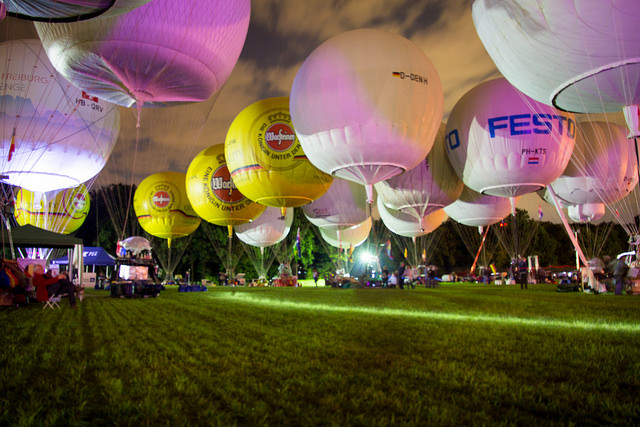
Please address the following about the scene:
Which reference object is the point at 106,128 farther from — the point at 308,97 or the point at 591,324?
the point at 591,324

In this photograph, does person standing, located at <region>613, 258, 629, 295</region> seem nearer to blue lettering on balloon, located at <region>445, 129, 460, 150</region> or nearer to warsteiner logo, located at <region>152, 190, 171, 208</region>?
blue lettering on balloon, located at <region>445, 129, 460, 150</region>

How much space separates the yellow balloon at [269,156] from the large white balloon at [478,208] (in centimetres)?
660

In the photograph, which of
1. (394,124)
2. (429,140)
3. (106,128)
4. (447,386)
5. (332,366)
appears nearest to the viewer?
(447,386)

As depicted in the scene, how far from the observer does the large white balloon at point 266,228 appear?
89.5ft

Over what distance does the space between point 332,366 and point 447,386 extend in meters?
1.12

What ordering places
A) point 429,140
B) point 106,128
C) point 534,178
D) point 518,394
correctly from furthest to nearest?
point 106,128
point 534,178
point 429,140
point 518,394

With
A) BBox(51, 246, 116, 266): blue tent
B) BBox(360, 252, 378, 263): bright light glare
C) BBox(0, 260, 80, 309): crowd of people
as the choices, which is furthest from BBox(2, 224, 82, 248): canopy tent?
BBox(51, 246, 116, 266): blue tent

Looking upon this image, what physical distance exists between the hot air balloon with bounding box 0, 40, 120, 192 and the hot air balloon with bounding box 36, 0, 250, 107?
521cm

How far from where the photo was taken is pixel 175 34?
26.7ft

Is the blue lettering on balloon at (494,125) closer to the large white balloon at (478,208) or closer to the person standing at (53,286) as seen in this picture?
the large white balloon at (478,208)

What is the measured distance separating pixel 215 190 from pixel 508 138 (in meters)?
12.2

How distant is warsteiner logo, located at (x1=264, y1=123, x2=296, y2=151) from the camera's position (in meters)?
16.0

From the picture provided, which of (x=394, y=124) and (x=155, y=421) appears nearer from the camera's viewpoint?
(x=155, y=421)

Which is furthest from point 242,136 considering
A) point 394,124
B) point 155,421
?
point 155,421
